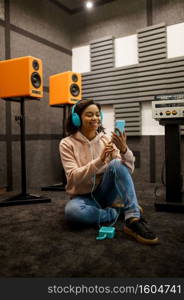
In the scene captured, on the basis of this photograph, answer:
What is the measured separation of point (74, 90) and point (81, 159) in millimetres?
1496

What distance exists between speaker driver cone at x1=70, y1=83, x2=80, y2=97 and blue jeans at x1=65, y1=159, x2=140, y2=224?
5.08 feet

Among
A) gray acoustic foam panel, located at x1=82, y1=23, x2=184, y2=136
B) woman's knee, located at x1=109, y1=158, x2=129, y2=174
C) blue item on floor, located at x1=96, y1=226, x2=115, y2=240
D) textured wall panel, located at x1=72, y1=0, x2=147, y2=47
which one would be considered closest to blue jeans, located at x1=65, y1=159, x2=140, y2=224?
woman's knee, located at x1=109, y1=158, x2=129, y2=174

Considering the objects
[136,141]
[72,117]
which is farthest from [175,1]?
[72,117]

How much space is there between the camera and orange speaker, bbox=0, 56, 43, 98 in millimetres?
2275

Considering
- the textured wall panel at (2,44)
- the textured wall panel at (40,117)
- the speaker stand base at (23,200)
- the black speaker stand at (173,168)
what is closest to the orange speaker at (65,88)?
the textured wall panel at (40,117)

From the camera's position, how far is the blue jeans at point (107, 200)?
56.7 inches

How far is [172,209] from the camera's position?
6.23 ft

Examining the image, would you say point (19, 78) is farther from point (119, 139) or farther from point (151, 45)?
point (151, 45)

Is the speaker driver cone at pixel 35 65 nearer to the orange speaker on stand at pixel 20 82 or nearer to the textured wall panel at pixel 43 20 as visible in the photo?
the orange speaker on stand at pixel 20 82

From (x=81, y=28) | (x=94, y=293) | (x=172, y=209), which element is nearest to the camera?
(x=94, y=293)

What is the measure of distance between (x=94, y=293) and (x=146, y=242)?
501 mm

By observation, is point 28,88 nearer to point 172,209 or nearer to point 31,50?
point 31,50

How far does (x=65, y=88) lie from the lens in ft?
9.23

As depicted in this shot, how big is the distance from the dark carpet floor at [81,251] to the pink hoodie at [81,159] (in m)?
0.27
